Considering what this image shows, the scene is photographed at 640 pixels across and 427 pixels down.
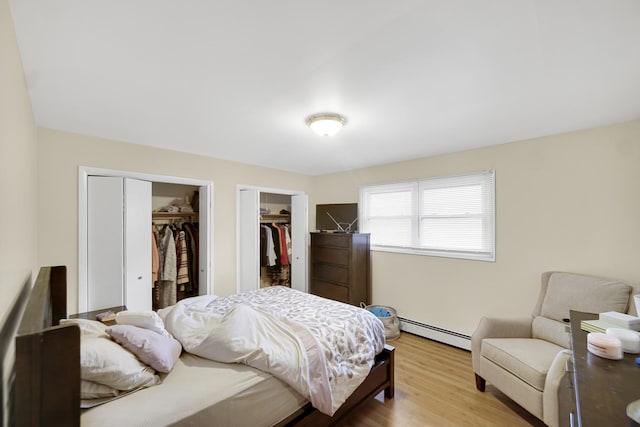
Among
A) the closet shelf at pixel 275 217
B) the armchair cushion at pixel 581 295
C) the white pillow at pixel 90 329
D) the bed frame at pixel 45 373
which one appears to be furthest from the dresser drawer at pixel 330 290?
the bed frame at pixel 45 373

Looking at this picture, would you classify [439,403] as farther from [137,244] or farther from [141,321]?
[137,244]

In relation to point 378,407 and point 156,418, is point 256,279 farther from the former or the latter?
point 156,418

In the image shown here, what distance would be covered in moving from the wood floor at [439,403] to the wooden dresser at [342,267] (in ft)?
3.60

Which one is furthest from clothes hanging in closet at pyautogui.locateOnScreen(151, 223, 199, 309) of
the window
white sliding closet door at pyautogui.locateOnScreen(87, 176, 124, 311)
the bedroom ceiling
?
the window

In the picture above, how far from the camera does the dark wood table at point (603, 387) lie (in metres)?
0.75

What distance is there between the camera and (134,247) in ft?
8.90

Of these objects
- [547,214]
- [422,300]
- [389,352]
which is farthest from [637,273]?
[389,352]

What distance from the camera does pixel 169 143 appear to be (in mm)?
2803

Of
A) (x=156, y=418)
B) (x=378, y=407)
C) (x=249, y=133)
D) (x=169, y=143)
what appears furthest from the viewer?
(x=169, y=143)

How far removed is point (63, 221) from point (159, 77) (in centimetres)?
182

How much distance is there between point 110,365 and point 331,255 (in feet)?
9.59

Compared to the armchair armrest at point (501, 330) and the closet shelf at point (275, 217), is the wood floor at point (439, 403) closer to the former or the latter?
the armchair armrest at point (501, 330)

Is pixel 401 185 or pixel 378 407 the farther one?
pixel 401 185

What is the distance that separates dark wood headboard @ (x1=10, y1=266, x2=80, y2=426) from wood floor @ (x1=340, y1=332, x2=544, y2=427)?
1678mm
